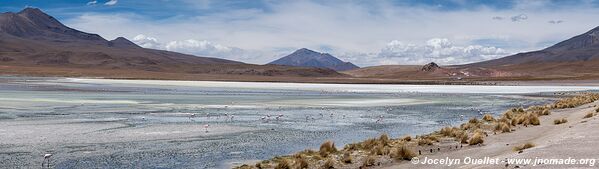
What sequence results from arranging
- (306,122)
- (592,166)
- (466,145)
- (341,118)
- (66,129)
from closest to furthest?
(592,166) < (466,145) < (66,129) < (306,122) < (341,118)

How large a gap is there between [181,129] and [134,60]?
6562 inches

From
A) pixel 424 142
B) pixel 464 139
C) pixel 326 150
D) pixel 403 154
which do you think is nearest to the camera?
pixel 403 154

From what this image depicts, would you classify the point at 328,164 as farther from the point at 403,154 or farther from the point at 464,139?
the point at 464,139

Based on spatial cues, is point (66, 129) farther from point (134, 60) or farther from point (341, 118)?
point (134, 60)

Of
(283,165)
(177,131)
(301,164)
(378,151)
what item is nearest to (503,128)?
(378,151)

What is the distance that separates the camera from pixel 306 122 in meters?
21.1

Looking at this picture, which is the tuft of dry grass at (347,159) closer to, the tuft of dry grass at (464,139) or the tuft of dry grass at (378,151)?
the tuft of dry grass at (378,151)

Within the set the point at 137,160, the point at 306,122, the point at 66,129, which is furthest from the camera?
the point at 306,122

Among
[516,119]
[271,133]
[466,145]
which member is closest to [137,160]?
[271,133]

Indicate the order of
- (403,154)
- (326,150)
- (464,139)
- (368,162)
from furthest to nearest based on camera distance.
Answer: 1. (464,139)
2. (326,150)
3. (403,154)
4. (368,162)

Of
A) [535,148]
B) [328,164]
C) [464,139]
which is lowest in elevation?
[328,164]

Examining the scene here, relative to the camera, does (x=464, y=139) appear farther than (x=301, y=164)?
Yes

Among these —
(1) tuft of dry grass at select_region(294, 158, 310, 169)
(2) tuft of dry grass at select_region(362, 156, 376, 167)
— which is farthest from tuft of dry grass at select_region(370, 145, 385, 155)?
(1) tuft of dry grass at select_region(294, 158, 310, 169)

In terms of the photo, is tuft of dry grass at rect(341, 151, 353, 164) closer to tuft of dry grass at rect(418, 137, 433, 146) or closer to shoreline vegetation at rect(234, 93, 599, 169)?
shoreline vegetation at rect(234, 93, 599, 169)
